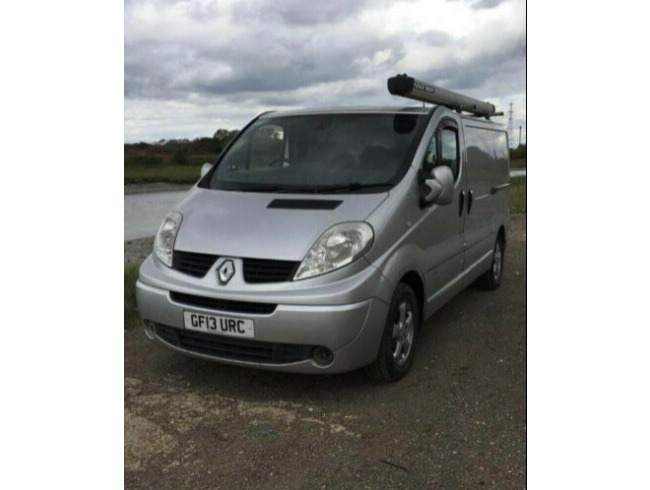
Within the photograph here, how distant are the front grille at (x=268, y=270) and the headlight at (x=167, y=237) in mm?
536

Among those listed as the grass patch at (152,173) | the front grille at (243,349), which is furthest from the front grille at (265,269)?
the grass patch at (152,173)

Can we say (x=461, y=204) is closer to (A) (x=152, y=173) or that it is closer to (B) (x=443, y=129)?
(B) (x=443, y=129)

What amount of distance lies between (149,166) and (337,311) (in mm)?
1053

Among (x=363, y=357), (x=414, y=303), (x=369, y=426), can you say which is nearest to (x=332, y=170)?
(x=414, y=303)

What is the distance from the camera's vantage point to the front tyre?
10.0ft

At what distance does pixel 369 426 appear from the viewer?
2719mm

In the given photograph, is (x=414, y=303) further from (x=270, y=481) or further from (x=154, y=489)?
(x=154, y=489)

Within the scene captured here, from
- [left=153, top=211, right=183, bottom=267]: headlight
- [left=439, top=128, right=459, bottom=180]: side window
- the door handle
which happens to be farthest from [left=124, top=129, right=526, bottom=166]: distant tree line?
the door handle

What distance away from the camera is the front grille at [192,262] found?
2941mm

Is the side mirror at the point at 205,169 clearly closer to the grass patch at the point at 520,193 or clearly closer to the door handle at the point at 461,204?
the door handle at the point at 461,204

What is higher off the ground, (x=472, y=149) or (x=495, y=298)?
(x=472, y=149)

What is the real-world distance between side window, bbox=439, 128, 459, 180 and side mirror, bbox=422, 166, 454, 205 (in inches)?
16.7

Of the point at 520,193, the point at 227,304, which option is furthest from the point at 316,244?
the point at 520,193
